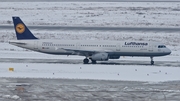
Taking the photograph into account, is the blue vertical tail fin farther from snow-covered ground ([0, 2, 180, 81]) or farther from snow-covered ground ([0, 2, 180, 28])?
snow-covered ground ([0, 2, 180, 28])

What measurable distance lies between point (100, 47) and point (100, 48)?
121mm

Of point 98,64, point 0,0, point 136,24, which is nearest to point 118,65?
point 98,64

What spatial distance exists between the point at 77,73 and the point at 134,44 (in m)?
10.8

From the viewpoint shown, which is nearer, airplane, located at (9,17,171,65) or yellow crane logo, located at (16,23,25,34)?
airplane, located at (9,17,171,65)

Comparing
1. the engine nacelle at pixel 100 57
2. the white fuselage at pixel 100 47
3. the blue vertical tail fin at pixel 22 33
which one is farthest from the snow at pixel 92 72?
the blue vertical tail fin at pixel 22 33

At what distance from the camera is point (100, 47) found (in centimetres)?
5372

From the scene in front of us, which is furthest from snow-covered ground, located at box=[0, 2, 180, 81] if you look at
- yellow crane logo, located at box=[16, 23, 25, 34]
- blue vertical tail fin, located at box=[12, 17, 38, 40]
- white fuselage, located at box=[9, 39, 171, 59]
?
yellow crane logo, located at box=[16, 23, 25, 34]

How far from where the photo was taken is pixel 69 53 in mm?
54312

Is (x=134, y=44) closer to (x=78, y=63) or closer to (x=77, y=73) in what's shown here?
(x=78, y=63)

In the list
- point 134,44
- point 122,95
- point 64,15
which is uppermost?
point 64,15

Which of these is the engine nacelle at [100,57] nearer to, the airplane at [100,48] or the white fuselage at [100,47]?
the airplane at [100,48]

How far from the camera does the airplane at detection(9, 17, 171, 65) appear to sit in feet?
174

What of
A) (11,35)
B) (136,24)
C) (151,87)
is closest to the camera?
(151,87)

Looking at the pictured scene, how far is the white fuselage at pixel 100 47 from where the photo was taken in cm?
5325
